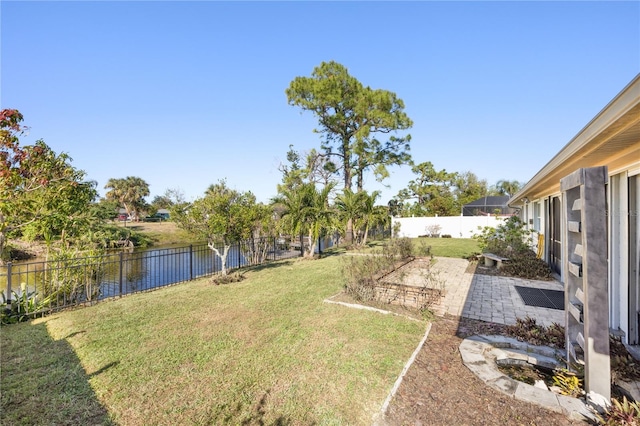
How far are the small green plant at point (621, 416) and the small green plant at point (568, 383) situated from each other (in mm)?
377

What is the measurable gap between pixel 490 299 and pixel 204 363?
5471mm

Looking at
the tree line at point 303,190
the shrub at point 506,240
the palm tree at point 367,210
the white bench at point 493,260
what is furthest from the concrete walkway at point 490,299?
the palm tree at point 367,210

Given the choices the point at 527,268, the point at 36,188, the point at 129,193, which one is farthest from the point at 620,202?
the point at 129,193

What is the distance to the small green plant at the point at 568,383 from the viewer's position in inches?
103

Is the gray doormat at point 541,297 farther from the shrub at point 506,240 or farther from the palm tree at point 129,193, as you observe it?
the palm tree at point 129,193

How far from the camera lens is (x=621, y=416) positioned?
6.90ft

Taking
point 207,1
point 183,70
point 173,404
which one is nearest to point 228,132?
point 183,70

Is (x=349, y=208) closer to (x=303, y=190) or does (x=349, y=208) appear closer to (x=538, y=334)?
(x=303, y=190)

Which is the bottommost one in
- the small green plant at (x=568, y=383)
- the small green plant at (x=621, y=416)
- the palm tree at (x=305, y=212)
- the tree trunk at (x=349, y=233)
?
the small green plant at (x=568, y=383)

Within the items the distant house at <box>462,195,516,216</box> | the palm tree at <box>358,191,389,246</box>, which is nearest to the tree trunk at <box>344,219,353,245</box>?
the palm tree at <box>358,191,389,246</box>

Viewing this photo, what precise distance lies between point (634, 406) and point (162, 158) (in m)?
20.8

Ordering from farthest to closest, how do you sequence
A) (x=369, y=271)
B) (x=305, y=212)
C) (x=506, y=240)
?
(x=305, y=212), (x=506, y=240), (x=369, y=271)

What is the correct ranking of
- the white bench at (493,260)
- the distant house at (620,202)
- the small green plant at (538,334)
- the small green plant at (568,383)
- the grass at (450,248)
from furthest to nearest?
the grass at (450,248) < the white bench at (493,260) < the small green plant at (538,334) < the distant house at (620,202) < the small green plant at (568,383)

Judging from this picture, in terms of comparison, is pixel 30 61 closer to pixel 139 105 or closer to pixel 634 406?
pixel 139 105
